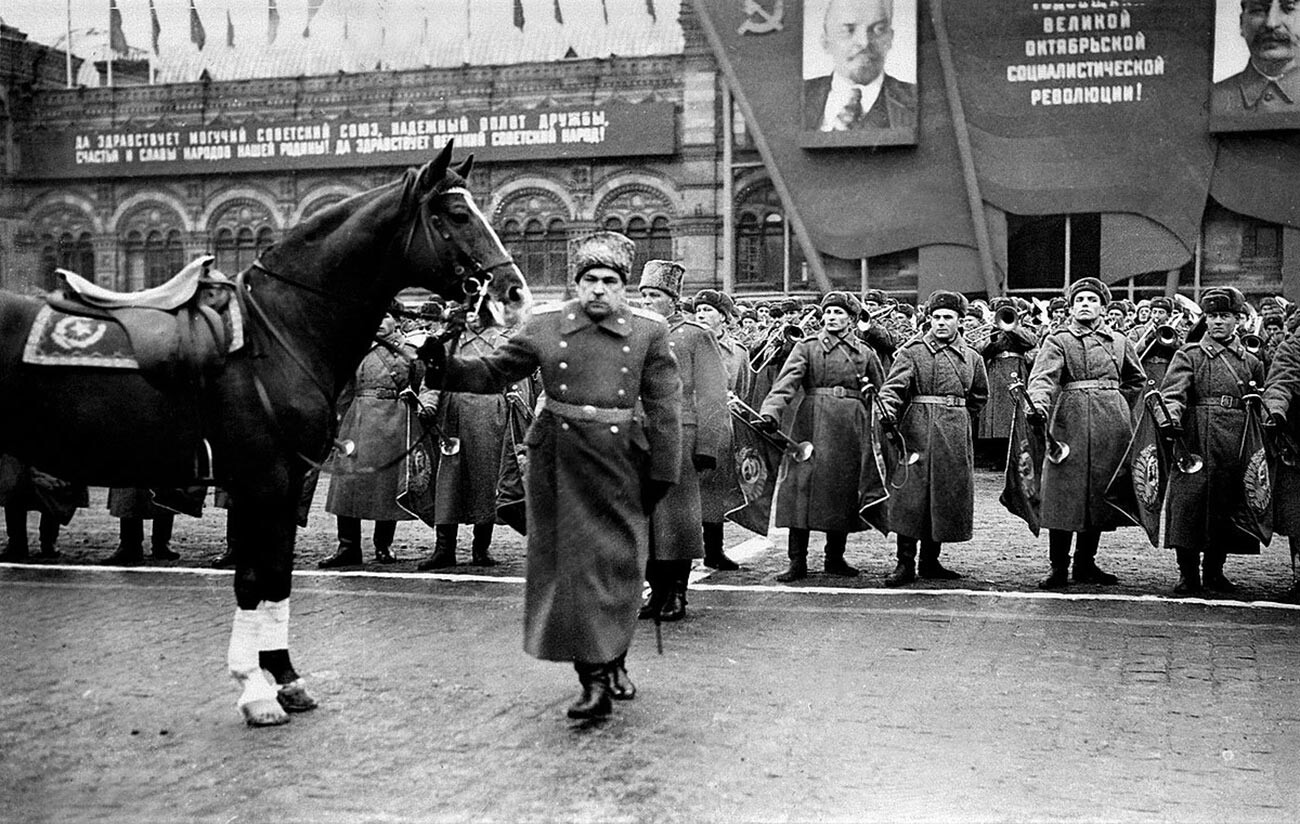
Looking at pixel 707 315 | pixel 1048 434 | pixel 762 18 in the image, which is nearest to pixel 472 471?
pixel 707 315

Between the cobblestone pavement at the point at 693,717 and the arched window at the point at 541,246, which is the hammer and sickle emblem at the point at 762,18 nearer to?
the arched window at the point at 541,246

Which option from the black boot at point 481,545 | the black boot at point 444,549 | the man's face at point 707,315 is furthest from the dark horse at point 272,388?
the black boot at point 481,545

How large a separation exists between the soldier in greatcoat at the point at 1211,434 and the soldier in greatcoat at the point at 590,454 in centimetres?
458

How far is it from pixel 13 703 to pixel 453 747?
7.18 ft

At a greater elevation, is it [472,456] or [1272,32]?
[1272,32]

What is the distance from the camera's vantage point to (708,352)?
8969 mm

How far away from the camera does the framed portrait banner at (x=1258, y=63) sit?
28453 mm

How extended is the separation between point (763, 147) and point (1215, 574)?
2245cm

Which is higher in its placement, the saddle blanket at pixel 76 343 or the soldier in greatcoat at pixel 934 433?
the saddle blanket at pixel 76 343

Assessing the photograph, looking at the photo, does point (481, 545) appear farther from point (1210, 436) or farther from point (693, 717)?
point (1210, 436)

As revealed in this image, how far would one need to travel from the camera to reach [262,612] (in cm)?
621

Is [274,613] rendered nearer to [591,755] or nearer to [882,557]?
[591,755]

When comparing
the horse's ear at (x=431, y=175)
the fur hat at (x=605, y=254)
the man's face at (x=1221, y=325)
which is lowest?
the man's face at (x=1221, y=325)

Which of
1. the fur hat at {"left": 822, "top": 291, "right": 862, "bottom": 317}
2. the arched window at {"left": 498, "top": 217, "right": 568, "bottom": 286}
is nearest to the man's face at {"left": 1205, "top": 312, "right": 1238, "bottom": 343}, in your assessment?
the fur hat at {"left": 822, "top": 291, "right": 862, "bottom": 317}
